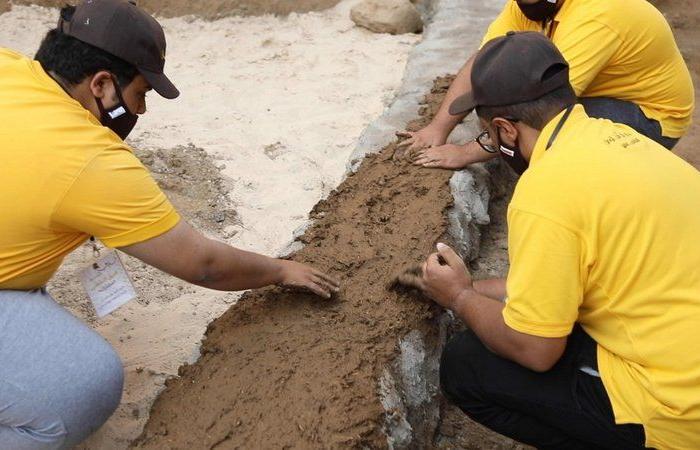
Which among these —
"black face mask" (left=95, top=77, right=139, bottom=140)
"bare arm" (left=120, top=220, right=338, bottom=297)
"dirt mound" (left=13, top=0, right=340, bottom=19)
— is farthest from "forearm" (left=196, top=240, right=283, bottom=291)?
"dirt mound" (left=13, top=0, right=340, bottom=19)

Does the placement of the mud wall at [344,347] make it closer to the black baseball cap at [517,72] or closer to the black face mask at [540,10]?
the black face mask at [540,10]

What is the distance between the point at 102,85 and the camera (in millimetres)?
2477

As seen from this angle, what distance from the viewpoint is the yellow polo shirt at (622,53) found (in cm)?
327

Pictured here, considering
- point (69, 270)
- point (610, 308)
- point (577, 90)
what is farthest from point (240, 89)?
point (610, 308)

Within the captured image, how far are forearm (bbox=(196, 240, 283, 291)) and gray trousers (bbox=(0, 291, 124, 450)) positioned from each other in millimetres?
409

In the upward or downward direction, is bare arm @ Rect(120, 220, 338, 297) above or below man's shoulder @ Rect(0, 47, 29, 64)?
below

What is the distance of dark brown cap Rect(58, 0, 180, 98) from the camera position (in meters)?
2.41

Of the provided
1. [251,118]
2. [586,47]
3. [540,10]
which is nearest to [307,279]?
[586,47]

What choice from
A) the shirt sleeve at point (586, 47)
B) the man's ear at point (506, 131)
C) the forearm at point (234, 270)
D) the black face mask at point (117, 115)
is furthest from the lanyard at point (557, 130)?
the black face mask at point (117, 115)

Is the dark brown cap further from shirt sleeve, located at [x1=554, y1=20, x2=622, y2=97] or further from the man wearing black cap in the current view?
shirt sleeve, located at [x1=554, y1=20, x2=622, y2=97]

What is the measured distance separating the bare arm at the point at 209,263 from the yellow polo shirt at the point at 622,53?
4.98 feet

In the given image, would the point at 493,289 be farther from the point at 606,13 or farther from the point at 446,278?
the point at 606,13

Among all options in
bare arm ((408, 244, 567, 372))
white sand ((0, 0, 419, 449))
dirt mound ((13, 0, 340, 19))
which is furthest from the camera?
dirt mound ((13, 0, 340, 19))

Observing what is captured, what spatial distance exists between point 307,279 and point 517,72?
1.02 metres
